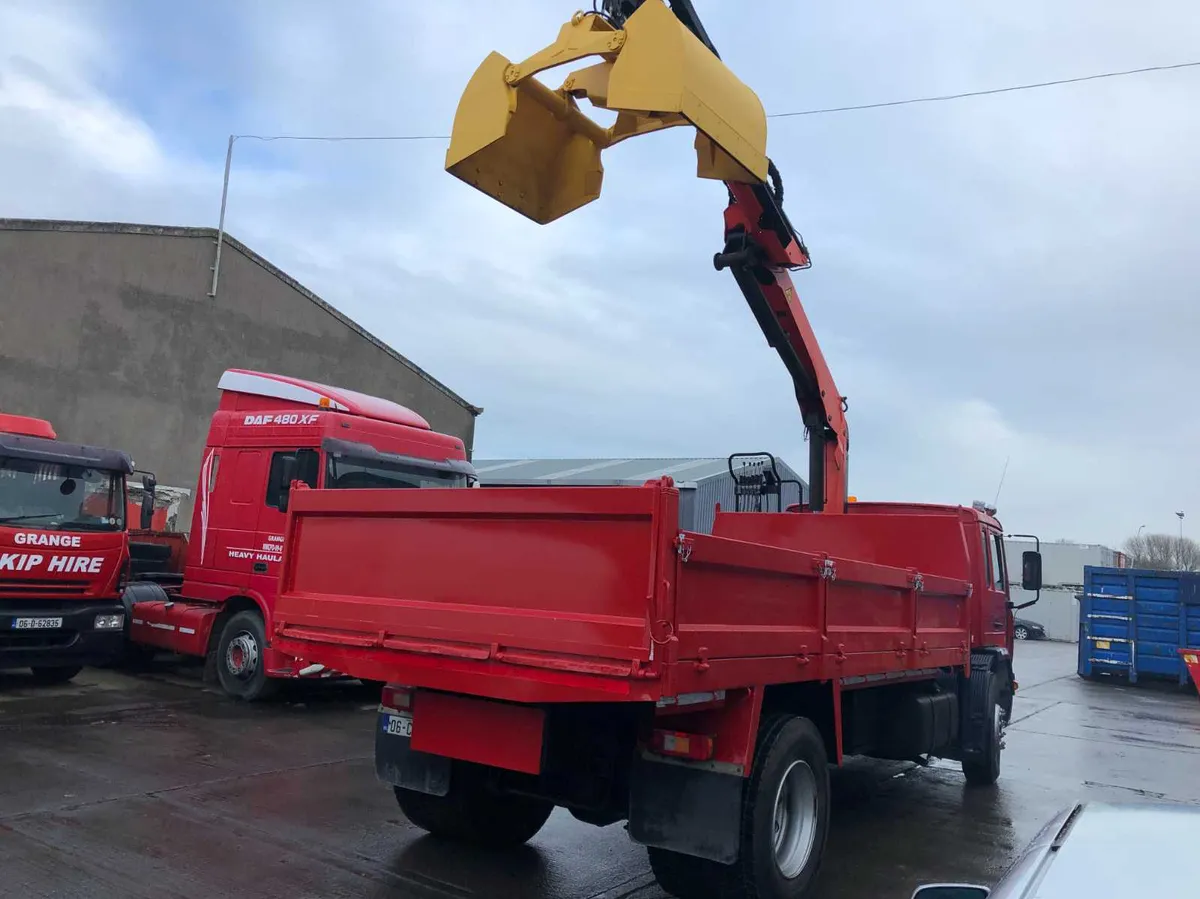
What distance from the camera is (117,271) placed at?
1970cm

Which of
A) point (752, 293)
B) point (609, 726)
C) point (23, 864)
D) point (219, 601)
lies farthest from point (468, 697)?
point (219, 601)

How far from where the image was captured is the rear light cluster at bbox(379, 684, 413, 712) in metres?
4.81

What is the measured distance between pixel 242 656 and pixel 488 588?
685cm

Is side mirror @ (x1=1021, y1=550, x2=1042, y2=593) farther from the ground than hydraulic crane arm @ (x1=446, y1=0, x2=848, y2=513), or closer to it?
closer to it

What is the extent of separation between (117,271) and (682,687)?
19.9m

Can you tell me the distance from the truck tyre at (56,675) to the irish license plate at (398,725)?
727cm

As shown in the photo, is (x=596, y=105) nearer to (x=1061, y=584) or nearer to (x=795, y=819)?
(x=795, y=819)

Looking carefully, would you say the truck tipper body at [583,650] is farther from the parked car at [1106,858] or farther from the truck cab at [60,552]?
the truck cab at [60,552]

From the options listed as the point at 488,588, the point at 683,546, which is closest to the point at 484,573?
the point at 488,588

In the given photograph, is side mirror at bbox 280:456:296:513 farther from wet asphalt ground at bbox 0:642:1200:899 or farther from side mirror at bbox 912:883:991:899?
side mirror at bbox 912:883:991:899

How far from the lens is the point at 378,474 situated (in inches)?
389

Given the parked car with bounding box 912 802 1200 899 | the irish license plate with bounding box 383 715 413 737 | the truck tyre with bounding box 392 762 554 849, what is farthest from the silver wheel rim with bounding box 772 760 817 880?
the parked car with bounding box 912 802 1200 899

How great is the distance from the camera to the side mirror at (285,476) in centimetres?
946

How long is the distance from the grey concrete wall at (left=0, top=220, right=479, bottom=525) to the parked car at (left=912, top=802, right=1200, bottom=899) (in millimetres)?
20527
